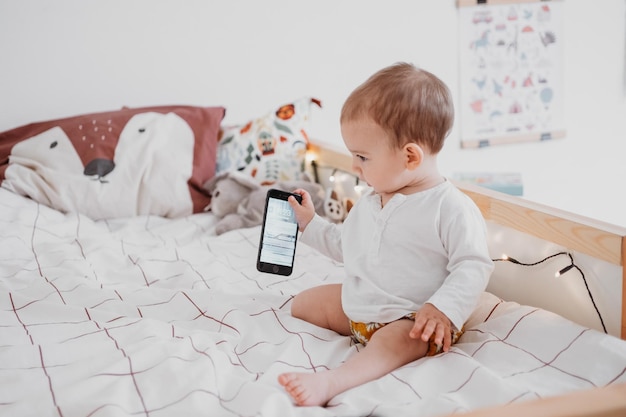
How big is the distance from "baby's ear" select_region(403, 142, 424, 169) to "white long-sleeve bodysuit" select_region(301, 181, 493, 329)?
52mm

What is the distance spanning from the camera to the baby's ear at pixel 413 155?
94 cm

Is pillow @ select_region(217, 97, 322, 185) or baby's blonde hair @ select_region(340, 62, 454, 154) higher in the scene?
baby's blonde hair @ select_region(340, 62, 454, 154)

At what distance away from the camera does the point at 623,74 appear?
8.71ft

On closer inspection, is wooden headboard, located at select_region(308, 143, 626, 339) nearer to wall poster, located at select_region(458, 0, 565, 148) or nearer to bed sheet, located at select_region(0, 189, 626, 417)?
bed sheet, located at select_region(0, 189, 626, 417)

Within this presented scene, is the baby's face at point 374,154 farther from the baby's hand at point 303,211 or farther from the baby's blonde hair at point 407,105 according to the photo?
the baby's hand at point 303,211

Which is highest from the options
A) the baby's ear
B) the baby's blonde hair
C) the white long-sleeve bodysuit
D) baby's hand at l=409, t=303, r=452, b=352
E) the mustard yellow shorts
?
the baby's blonde hair

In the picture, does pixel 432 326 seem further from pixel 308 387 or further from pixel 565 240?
pixel 565 240

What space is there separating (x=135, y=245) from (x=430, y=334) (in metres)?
A: 0.87

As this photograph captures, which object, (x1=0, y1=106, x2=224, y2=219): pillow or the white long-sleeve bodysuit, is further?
(x1=0, y1=106, x2=224, y2=219): pillow

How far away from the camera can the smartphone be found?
1.15m

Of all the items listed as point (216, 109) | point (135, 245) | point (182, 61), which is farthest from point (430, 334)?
point (182, 61)

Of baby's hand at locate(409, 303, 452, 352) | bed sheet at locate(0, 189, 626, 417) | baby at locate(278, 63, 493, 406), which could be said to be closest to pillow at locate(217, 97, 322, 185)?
bed sheet at locate(0, 189, 626, 417)

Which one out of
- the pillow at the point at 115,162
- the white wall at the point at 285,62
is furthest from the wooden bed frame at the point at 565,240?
the white wall at the point at 285,62

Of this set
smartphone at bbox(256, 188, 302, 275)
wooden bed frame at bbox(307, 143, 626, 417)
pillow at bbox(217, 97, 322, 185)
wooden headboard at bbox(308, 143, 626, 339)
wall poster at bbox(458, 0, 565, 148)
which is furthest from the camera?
wall poster at bbox(458, 0, 565, 148)
